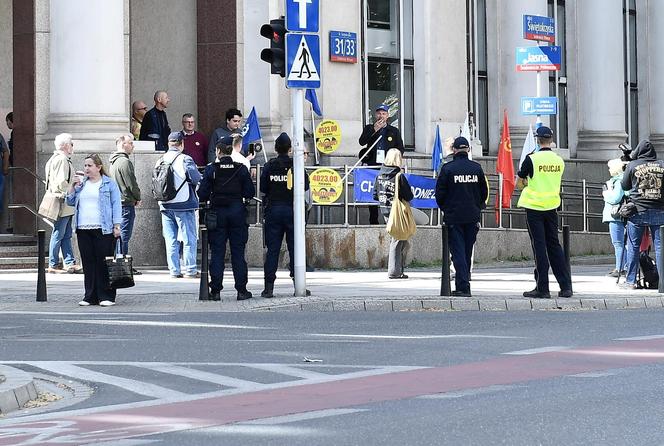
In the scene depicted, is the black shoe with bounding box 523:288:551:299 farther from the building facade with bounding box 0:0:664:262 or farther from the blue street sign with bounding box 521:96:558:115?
the blue street sign with bounding box 521:96:558:115

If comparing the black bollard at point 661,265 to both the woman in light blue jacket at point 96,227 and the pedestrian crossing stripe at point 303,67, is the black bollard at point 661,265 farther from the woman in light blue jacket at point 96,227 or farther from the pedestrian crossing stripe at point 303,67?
the woman in light blue jacket at point 96,227

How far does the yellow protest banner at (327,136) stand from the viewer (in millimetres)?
27766

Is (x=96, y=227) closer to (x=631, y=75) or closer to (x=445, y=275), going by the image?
(x=445, y=275)

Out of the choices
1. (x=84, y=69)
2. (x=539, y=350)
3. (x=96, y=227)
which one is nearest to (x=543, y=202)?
(x=96, y=227)

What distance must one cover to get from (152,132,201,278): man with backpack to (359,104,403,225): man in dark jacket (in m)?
4.25

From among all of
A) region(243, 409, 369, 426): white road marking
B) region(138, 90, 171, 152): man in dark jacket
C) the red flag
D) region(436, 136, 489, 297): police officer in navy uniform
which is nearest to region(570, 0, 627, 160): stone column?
the red flag

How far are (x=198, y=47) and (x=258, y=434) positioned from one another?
2133 centimetres

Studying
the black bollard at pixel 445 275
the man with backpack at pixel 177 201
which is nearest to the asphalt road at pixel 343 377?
the black bollard at pixel 445 275

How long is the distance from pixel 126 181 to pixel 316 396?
1260 cm

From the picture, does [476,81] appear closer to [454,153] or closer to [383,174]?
[383,174]

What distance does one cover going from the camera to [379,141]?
27078 mm

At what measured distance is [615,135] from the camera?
38375mm

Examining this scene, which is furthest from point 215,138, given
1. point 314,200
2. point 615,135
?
point 615,135

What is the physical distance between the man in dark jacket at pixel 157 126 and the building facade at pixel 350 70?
17.0 inches
